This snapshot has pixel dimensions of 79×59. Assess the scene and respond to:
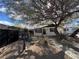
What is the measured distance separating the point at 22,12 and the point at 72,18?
3.90 metres

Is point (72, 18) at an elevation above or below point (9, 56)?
above

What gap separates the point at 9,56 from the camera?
390 inches

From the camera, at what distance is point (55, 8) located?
39.3 feet

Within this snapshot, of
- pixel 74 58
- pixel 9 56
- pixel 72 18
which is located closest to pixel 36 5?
pixel 72 18

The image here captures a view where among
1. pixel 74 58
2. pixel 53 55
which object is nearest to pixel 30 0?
pixel 53 55

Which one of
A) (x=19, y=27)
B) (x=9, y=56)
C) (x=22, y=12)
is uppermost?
(x=22, y=12)

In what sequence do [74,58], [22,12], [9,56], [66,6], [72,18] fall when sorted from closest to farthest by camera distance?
1. [74,58]
2. [9,56]
3. [66,6]
4. [22,12]
5. [72,18]

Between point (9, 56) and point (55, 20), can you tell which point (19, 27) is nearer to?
point (55, 20)

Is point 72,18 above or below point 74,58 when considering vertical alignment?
above

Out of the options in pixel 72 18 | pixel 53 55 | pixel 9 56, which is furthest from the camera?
pixel 72 18

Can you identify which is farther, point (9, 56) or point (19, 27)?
point (19, 27)

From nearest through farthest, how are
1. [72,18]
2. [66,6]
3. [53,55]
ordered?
[53,55]
[66,6]
[72,18]

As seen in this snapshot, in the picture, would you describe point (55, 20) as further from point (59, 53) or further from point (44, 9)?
point (59, 53)

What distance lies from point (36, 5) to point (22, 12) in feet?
4.10
